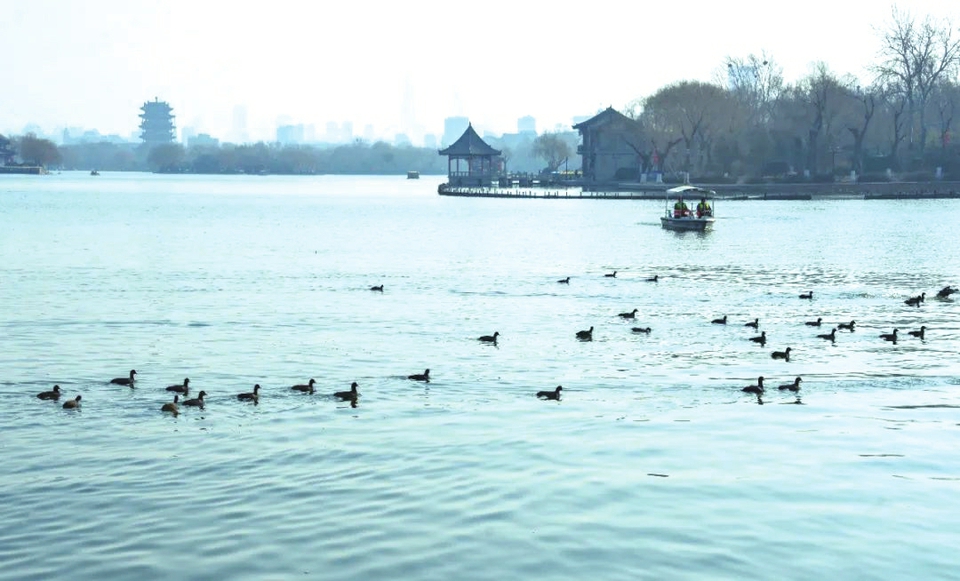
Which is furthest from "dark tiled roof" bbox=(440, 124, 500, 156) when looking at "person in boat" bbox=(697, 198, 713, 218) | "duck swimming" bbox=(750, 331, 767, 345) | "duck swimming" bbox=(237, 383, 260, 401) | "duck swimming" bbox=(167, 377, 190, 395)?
"duck swimming" bbox=(237, 383, 260, 401)

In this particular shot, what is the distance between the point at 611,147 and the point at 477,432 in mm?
126578

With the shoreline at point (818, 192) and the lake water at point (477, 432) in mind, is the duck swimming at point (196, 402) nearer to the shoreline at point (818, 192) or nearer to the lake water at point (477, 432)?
the lake water at point (477, 432)

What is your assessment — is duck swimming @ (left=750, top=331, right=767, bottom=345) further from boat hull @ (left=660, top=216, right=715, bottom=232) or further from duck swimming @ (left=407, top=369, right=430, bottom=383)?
boat hull @ (left=660, top=216, right=715, bottom=232)

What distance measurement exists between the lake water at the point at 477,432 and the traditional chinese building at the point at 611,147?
302 ft

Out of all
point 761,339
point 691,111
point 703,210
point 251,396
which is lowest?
point 761,339

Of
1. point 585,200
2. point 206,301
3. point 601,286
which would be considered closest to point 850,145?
point 585,200

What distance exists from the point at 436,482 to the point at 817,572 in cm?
611

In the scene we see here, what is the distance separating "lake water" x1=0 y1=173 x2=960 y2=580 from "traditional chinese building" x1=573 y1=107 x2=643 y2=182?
92.1 m

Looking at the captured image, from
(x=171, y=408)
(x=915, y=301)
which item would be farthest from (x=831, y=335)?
(x=171, y=408)

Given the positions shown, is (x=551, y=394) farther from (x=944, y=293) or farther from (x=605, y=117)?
(x=605, y=117)

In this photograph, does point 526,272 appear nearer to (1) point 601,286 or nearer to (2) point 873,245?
(1) point 601,286

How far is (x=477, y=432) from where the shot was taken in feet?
77.1

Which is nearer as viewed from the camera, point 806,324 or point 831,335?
point 831,335

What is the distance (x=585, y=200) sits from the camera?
138500 mm
